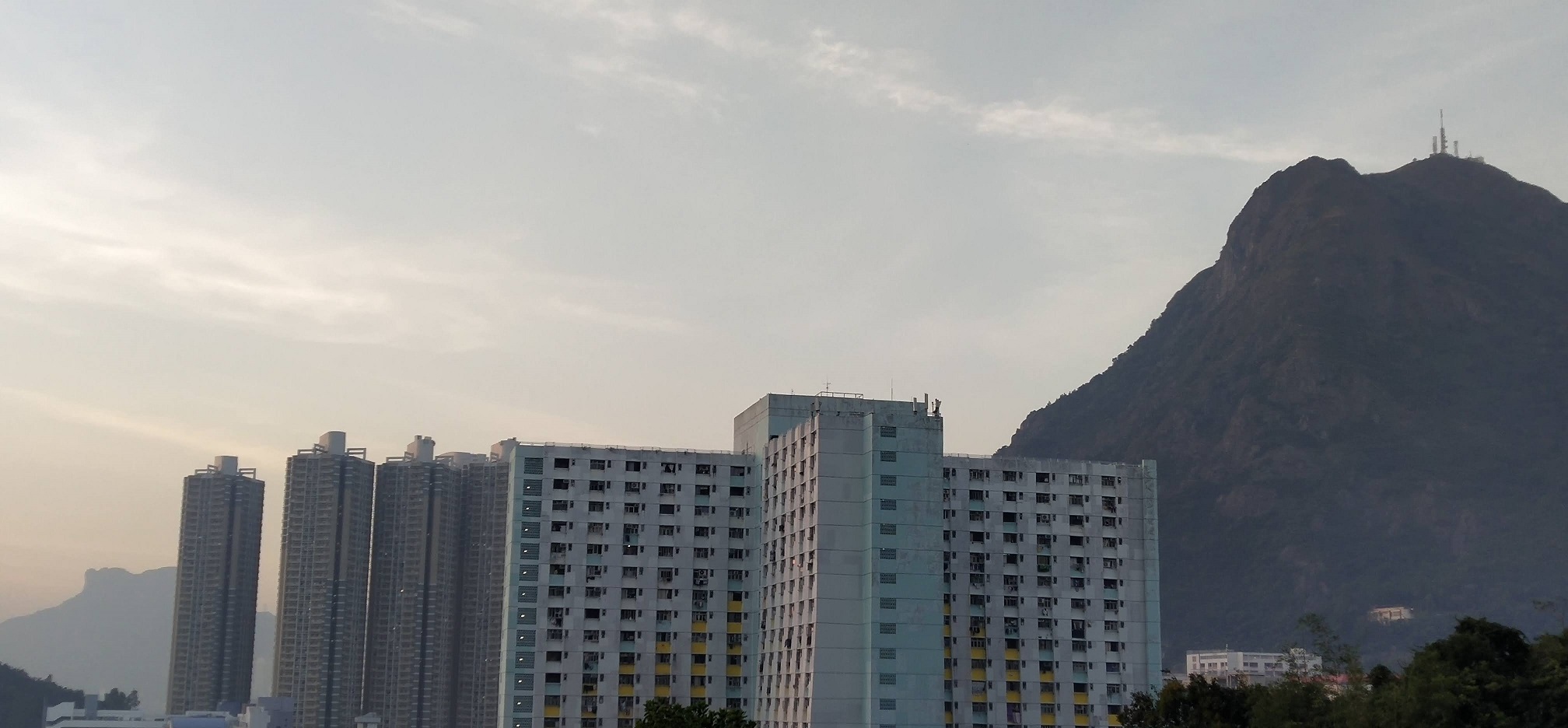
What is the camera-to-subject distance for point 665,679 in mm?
Answer: 153875

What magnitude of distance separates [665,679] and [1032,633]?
37880 mm

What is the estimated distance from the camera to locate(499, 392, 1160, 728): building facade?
151000 millimetres

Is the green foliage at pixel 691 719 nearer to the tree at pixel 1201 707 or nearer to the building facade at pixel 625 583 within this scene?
the tree at pixel 1201 707

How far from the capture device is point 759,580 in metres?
154

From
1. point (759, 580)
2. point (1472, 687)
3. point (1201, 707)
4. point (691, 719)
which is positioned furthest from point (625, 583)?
point (1472, 687)

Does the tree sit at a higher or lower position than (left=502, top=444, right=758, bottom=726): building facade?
lower

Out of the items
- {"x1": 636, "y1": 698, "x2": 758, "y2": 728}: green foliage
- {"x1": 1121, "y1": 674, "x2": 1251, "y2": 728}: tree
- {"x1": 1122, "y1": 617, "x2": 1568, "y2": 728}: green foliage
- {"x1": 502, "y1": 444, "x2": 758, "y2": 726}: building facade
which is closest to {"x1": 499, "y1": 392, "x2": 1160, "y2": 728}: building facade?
{"x1": 502, "y1": 444, "x2": 758, "y2": 726}: building facade

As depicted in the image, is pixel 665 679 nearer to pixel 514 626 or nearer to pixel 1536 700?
pixel 514 626

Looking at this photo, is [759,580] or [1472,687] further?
[759,580]

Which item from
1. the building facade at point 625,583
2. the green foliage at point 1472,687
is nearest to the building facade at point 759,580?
the building facade at point 625,583

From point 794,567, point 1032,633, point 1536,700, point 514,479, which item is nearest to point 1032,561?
point 1032,633

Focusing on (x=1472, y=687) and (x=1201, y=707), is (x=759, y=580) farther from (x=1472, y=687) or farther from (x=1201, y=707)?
(x=1472, y=687)

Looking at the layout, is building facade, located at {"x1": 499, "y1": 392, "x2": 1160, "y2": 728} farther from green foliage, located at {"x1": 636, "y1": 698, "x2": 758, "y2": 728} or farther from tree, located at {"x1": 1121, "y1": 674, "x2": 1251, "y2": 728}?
green foliage, located at {"x1": 636, "y1": 698, "x2": 758, "y2": 728}

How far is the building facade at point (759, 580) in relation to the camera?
151 metres
